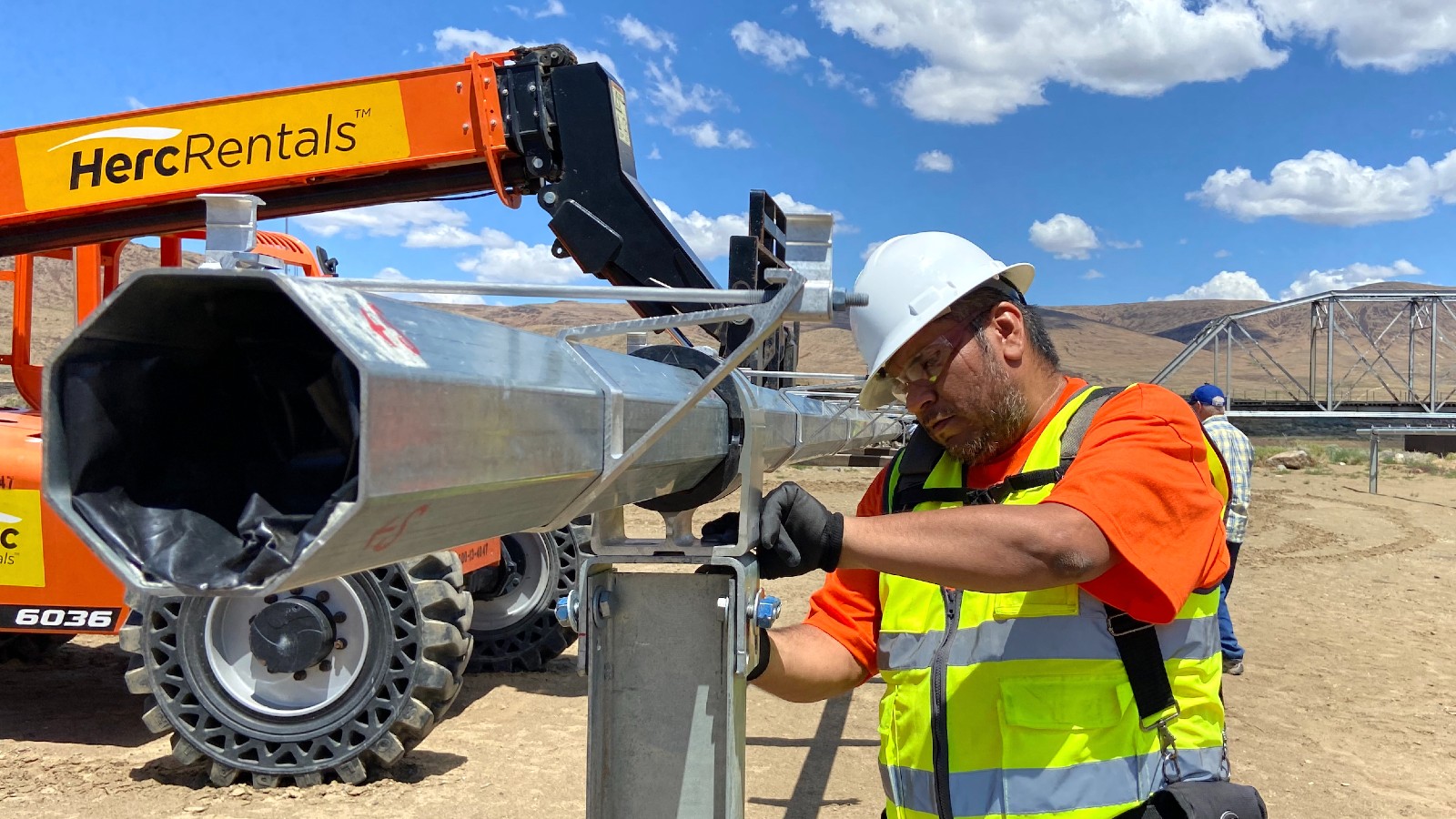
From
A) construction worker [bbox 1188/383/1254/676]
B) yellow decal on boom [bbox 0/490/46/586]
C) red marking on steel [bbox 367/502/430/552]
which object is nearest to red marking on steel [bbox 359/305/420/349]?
red marking on steel [bbox 367/502/430/552]

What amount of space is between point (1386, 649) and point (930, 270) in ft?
26.3

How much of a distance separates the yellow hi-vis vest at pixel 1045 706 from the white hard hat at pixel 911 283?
1.12 ft

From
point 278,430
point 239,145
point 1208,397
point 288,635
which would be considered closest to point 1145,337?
point 1208,397

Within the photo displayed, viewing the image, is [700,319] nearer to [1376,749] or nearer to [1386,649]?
[1376,749]

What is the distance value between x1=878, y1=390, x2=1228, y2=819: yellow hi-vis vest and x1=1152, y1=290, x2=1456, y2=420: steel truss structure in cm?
2747

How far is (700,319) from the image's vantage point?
151 centimetres

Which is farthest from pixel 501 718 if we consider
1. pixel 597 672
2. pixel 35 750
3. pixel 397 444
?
pixel 397 444

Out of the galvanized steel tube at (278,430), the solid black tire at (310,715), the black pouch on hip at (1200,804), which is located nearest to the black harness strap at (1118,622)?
the black pouch on hip at (1200,804)

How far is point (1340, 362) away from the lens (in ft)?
364

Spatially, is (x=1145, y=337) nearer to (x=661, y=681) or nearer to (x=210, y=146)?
(x=210, y=146)

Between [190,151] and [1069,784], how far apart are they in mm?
5620

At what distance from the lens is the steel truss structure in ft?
108

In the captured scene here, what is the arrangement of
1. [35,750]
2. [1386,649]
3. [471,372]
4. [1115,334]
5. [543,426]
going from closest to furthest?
[471,372]
[543,426]
[35,750]
[1386,649]
[1115,334]

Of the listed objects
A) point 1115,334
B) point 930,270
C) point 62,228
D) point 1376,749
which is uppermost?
point 1115,334
